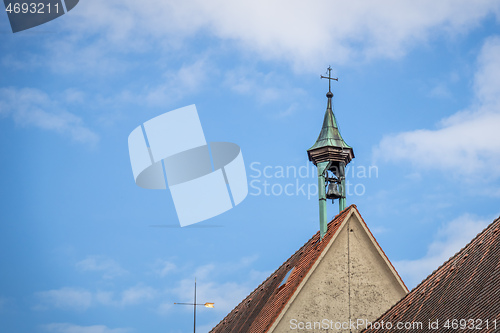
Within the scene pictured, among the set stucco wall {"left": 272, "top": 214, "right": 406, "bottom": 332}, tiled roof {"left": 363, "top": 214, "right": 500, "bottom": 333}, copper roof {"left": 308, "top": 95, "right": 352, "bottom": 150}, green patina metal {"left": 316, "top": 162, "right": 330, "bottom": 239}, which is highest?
copper roof {"left": 308, "top": 95, "right": 352, "bottom": 150}

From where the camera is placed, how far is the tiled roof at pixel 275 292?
27.7m

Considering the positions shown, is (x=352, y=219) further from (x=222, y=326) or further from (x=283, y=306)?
(x=222, y=326)

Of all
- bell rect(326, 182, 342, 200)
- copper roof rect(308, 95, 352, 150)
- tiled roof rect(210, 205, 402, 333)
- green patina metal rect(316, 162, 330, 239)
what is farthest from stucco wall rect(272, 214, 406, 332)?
copper roof rect(308, 95, 352, 150)

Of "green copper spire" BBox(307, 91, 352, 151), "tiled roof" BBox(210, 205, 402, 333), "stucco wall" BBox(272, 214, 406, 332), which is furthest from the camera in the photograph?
"green copper spire" BBox(307, 91, 352, 151)

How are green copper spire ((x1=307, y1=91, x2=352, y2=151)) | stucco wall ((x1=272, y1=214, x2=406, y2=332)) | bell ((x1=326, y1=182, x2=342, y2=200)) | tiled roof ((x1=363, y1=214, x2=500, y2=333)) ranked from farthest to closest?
green copper spire ((x1=307, y1=91, x2=352, y2=151)) < bell ((x1=326, y1=182, x2=342, y2=200)) < stucco wall ((x1=272, y1=214, x2=406, y2=332)) < tiled roof ((x1=363, y1=214, x2=500, y2=333))

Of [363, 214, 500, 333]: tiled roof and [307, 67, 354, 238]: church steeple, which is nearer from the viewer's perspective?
[363, 214, 500, 333]: tiled roof

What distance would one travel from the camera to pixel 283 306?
26.9 meters

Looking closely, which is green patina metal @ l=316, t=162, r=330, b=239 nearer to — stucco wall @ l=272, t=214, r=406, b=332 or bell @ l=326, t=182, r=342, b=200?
bell @ l=326, t=182, r=342, b=200

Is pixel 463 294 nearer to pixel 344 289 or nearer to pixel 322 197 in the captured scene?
pixel 344 289

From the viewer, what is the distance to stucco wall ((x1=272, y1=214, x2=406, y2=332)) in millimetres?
27078

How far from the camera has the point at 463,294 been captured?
20.2 m

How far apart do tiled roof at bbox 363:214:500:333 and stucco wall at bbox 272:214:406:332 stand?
3047mm

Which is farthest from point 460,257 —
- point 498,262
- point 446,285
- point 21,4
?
point 21,4

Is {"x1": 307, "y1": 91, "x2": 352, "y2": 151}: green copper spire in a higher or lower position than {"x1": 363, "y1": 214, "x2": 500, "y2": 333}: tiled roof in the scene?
higher
